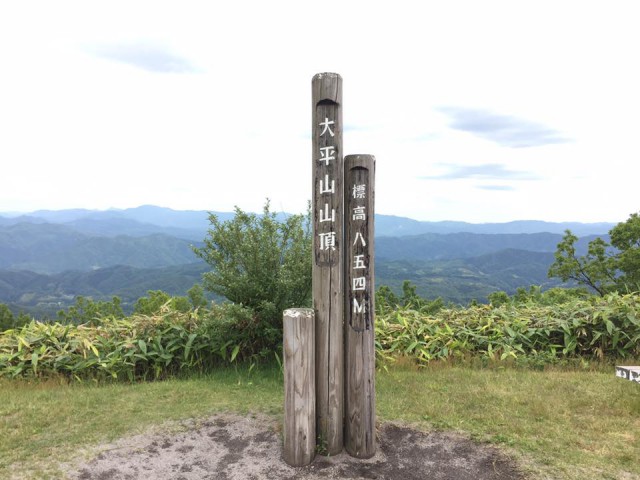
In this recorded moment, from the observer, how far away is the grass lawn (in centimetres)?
456

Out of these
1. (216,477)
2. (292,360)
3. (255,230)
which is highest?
(255,230)

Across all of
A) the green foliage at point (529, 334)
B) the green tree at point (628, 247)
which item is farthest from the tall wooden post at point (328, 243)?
the green tree at point (628, 247)

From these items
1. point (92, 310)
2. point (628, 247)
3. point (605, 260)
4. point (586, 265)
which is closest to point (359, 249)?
point (92, 310)

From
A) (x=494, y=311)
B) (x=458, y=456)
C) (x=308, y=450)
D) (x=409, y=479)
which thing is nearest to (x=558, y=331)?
(x=494, y=311)

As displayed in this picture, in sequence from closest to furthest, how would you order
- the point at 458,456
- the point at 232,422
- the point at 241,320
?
1. the point at 458,456
2. the point at 232,422
3. the point at 241,320

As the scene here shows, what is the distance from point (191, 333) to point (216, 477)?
3570 millimetres

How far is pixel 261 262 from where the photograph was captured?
7008 mm

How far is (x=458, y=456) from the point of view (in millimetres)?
4609

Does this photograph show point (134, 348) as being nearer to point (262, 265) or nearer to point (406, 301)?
point (262, 265)

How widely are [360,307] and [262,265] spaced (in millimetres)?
2730

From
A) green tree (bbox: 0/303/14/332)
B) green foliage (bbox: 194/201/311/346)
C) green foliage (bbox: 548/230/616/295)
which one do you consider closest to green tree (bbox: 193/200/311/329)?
green foliage (bbox: 194/201/311/346)

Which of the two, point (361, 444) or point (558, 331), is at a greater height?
point (558, 331)

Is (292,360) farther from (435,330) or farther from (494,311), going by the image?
(494,311)

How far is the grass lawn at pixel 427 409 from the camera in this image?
4.56 metres
